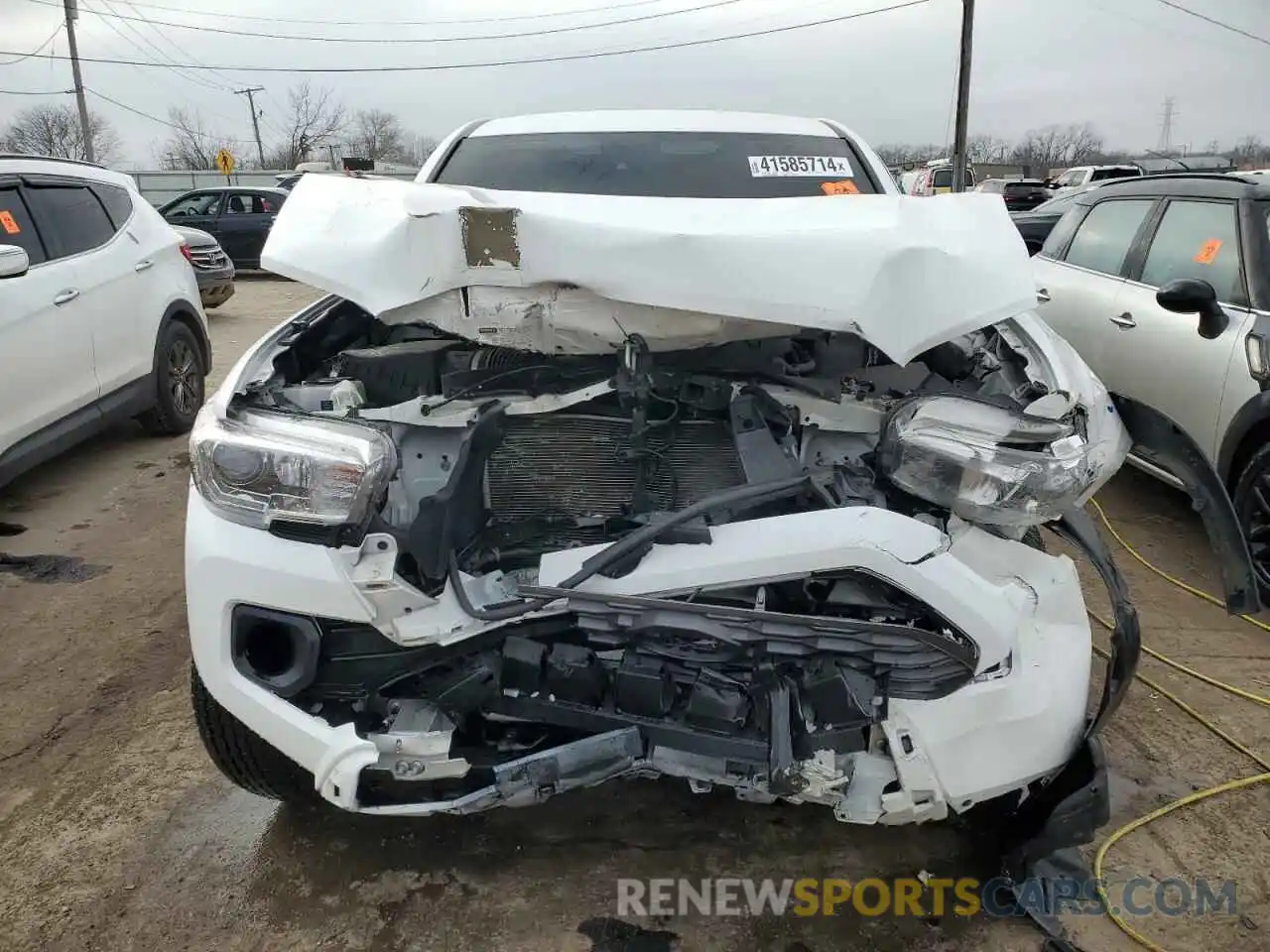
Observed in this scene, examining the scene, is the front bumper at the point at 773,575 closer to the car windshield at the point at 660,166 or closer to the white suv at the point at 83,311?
the car windshield at the point at 660,166

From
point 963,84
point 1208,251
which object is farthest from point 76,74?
point 1208,251

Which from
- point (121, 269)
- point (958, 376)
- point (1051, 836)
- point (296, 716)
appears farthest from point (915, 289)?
point (121, 269)

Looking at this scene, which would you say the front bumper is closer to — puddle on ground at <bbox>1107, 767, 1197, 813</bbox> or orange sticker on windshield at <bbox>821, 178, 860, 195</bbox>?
puddle on ground at <bbox>1107, 767, 1197, 813</bbox>

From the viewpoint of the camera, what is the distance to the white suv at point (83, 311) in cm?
430

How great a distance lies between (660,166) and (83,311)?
11.0ft

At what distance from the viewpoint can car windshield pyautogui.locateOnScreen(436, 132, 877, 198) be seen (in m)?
3.15

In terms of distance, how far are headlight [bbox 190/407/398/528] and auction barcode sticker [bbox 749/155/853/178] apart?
1928 mm

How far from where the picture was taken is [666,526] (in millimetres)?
1889

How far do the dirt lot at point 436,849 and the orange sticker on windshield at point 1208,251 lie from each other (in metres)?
1.87

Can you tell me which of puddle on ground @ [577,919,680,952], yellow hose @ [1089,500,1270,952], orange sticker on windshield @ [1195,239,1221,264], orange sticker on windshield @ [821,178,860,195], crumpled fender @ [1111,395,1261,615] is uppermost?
orange sticker on windshield @ [821,178,860,195]

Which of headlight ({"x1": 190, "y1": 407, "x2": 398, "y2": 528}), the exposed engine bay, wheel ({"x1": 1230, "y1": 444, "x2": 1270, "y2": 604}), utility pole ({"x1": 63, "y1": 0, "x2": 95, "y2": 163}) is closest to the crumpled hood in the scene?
the exposed engine bay

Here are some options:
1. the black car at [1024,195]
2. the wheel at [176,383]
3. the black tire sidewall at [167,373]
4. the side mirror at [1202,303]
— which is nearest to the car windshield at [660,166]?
the side mirror at [1202,303]

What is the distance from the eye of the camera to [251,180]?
104 ft

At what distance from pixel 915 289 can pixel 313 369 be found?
1.66 m
